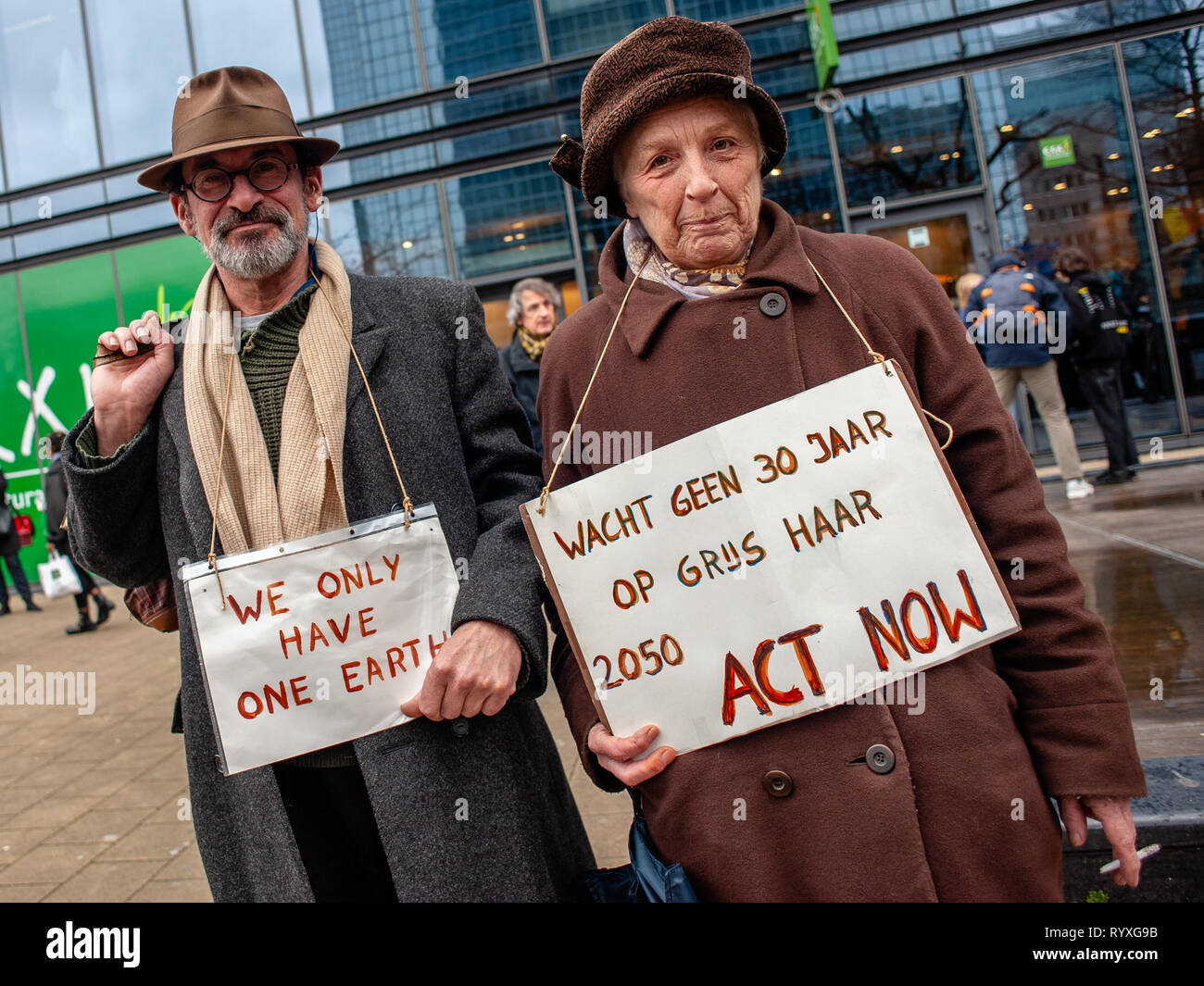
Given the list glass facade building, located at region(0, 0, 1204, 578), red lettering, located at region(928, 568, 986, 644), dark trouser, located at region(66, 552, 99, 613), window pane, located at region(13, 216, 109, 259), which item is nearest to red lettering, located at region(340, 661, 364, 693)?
red lettering, located at region(928, 568, 986, 644)

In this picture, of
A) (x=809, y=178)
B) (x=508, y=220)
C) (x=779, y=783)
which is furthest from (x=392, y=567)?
(x=508, y=220)

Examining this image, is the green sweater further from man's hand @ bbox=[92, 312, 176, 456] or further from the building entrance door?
A: the building entrance door

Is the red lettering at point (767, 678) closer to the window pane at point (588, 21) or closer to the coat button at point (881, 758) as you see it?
the coat button at point (881, 758)

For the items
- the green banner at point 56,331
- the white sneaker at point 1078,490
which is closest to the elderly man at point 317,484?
the white sneaker at point 1078,490

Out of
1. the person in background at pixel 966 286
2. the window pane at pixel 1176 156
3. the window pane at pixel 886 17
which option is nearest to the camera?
the person in background at pixel 966 286

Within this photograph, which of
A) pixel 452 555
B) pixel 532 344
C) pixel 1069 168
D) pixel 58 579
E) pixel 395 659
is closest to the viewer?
pixel 395 659

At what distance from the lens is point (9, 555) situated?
10250 mm

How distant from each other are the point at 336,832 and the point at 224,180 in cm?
137

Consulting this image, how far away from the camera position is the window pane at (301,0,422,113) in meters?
9.39

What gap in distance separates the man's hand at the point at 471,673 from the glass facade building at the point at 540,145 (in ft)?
26.6

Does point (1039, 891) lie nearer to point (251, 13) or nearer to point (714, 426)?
point (714, 426)

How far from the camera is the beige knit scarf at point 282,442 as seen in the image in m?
1.61

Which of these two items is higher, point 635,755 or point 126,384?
point 126,384

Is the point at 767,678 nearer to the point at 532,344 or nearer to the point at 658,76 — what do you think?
the point at 658,76
